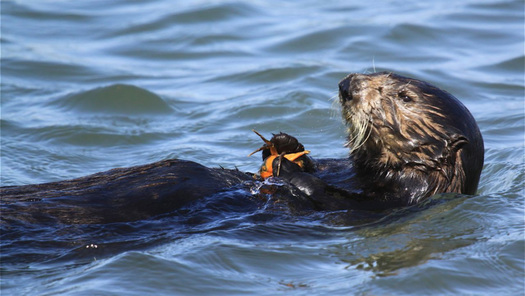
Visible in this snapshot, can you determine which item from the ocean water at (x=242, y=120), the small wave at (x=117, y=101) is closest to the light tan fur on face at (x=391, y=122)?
the ocean water at (x=242, y=120)

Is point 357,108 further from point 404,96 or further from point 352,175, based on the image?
point 352,175

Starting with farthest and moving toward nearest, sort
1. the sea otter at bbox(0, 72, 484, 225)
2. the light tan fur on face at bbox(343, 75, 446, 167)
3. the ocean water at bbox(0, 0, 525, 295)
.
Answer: the light tan fur on face at bbox(343, 75, 446, 167), the sea otter at bbox(0, 72, 484, 225), the ocean water at bbox(0, 0, 525, 295)

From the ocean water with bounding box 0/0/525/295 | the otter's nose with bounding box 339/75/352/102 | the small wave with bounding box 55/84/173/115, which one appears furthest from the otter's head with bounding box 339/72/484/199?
the small wave with bounding box 55/84/173/115

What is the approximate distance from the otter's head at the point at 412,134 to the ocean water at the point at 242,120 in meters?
0.22

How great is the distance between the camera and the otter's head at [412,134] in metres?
4.81

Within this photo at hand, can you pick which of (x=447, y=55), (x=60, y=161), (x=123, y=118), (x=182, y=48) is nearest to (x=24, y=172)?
(x=60, y=161)

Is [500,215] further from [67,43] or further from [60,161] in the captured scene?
[67,43]

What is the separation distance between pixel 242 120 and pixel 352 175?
3333 mm

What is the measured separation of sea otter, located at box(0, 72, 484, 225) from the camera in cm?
441

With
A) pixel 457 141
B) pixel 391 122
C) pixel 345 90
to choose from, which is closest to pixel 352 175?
pixel 391 122

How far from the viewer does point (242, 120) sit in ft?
27.1

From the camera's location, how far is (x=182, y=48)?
11367mm

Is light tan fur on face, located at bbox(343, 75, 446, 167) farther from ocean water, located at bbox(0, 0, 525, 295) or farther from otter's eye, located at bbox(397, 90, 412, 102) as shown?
ocean water, located at bbox(0, 0, 525, 295)

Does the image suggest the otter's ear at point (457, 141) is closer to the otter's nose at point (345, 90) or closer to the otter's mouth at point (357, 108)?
the otter's mouth at point (357, 108)
